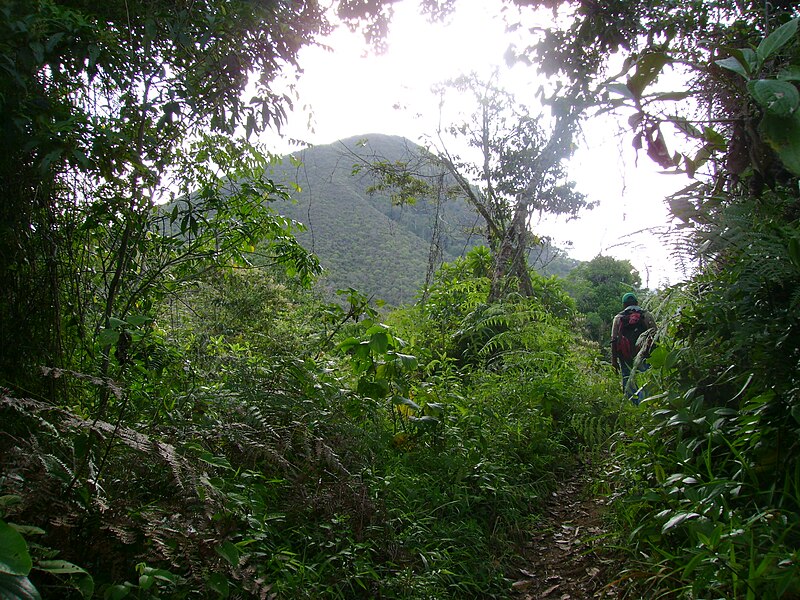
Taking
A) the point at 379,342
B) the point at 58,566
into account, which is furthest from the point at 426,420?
the point at 58,566

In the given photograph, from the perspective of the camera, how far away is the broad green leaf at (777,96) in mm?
1575

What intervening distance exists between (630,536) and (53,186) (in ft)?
10.3

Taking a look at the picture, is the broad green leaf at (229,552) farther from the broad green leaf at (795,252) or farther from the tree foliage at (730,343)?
the broad green leaf at (795,252)

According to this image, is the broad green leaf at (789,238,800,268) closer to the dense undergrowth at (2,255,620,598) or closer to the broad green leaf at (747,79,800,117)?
the broad green leaf at (747,79,800,117)

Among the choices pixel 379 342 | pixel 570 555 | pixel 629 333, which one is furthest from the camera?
pixel 629 333

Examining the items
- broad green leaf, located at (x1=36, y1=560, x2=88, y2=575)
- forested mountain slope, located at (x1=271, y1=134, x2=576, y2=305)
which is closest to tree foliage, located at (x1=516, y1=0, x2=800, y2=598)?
broad green leaf, located at (x1=36, y1=560, x2=88, y2=575)

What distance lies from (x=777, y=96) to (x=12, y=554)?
93.0 inches

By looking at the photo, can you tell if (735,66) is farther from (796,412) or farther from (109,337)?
(109,337)

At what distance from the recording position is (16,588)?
1184mm

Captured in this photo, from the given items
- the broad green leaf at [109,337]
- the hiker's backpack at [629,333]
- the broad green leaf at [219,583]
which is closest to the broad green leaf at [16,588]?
the broad green leaf at [219,583]

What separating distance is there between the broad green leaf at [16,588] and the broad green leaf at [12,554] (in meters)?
0.03

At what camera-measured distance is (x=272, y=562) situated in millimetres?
2283

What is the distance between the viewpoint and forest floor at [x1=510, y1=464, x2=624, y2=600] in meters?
2.60

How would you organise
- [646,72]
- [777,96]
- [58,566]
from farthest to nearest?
[646,72] < [777,96] < [58,566]
